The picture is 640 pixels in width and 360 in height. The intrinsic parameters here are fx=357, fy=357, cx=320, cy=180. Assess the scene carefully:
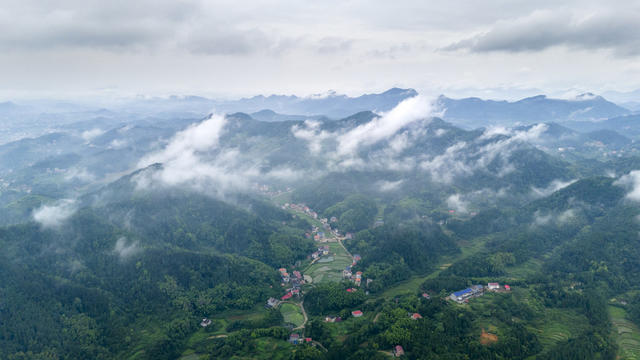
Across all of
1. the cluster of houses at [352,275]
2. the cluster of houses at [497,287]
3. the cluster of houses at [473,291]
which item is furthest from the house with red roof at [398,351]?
the cluster of houses at [352,275]

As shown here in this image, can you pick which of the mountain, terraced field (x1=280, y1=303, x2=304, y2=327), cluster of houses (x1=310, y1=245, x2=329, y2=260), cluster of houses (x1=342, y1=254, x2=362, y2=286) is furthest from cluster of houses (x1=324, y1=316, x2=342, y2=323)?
cluster of houses (x1=310, y1=245, x2=329, y2=260)

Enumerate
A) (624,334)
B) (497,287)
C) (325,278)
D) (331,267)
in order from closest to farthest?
(624,334) < (497,287) < (325,278) < (331,267)

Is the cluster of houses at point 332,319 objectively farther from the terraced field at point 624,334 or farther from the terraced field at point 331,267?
the terraced field at point 624,334

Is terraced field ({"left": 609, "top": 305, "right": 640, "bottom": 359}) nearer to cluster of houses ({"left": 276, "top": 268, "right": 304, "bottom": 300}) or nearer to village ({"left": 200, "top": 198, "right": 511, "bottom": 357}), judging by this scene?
village ({"left": 200, "top": 198, "right": 511, "bottom": 357})

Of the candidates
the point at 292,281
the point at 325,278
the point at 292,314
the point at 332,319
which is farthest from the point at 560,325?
the point at 292,281

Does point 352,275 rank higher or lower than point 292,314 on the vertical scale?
lower

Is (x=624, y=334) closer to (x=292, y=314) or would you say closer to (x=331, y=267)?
(x=292, y=314)

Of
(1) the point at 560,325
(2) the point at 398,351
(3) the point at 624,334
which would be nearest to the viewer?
(2) the point at 398,351
